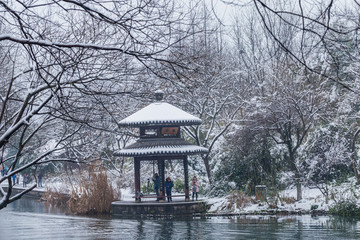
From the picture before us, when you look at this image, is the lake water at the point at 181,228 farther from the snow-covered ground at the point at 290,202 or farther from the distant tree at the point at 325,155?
the distant tree at the point at 325,155

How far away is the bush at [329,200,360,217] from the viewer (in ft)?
59.0

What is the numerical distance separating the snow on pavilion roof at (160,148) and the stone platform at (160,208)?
6.96 ft

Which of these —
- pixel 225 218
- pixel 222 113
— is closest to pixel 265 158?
pixel 225 218

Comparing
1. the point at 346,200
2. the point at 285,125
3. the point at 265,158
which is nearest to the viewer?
the point at 346,200

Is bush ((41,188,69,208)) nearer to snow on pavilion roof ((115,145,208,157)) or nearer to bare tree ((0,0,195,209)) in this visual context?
snow on pavilion roof ((115,145,208,157))

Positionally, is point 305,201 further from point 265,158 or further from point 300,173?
point 265,158

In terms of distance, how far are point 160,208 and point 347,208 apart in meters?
7.72

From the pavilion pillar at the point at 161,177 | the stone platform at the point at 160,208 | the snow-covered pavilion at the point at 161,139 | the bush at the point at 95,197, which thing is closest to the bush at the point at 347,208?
the stone platform at the point at 160,208

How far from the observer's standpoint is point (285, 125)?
22.9m

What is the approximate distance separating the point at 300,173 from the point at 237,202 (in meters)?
2.87

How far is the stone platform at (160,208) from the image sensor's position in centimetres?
2177

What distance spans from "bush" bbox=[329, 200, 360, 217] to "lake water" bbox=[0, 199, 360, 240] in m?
0.65

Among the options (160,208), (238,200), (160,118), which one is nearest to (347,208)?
(238,200)

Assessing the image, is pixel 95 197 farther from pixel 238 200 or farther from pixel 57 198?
pixel 238 200
